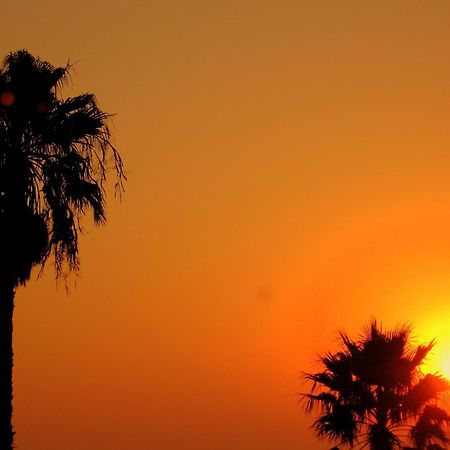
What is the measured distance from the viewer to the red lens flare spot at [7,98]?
2202cm

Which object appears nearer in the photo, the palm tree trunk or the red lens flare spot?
the palm tree trunk

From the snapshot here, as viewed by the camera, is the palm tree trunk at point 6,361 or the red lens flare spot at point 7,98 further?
the red lens flare spot at point 7,98

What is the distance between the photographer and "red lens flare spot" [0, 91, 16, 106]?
2202cm

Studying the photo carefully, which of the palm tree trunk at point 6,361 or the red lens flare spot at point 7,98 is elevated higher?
the red lens flare spot at point 7,98

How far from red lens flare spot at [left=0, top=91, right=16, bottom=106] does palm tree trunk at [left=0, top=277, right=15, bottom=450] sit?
4.30 meters

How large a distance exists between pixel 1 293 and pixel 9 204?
2146mm

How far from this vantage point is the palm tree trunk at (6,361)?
1945 centimetres

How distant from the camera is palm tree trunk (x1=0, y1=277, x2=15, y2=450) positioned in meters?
19.5

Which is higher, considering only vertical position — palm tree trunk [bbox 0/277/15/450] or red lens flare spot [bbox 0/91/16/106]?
red lens flare spot [bbox 0/91/16/106]

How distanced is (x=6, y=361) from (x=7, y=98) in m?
6.34

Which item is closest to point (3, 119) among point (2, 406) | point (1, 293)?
point (1, 293)

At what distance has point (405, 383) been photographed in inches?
1182

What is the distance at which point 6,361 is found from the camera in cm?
1984

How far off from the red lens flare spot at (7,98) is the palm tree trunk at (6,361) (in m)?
4.30
